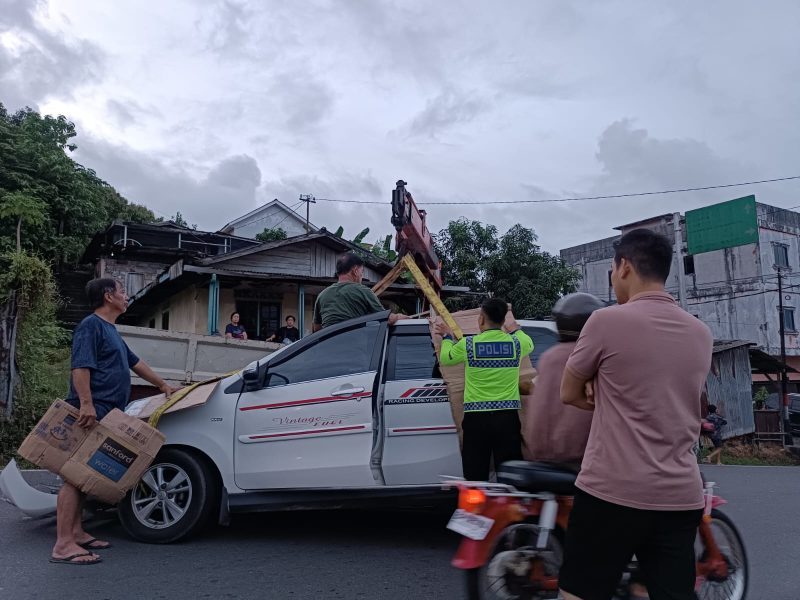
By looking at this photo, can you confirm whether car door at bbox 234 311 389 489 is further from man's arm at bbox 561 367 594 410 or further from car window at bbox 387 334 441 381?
man's arm at bbox 561 367 594 410

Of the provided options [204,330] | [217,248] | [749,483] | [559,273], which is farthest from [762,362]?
[217,248]

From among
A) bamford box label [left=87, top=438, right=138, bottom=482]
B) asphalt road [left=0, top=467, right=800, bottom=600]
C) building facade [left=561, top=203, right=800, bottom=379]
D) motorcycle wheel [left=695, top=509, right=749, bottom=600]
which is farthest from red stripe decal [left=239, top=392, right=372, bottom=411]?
building facade [left=561, top=203, right=800, bottom=379]

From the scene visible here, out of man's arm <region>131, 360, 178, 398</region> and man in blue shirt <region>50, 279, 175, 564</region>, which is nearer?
man in blue shirt <region>50, 279, 175, 564</region>

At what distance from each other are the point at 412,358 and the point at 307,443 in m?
0.98

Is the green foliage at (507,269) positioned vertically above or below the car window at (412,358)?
above

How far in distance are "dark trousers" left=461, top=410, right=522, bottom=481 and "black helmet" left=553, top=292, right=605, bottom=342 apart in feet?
3.39

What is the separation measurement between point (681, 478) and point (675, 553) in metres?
0.27

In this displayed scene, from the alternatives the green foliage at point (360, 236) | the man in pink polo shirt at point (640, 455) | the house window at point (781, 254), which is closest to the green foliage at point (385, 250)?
the green foliage at point (360, 236)

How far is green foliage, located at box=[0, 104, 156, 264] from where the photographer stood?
23.8 meters

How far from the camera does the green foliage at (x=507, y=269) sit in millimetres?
21359

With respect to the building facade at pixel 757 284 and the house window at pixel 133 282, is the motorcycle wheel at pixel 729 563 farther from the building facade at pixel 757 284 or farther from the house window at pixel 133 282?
the building facade at pixel 757 284

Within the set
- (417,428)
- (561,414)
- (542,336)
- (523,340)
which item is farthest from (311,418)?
(561,414)

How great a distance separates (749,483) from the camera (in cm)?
1023

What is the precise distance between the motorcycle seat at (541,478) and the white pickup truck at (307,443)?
5.49 feet
